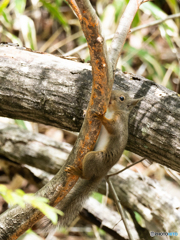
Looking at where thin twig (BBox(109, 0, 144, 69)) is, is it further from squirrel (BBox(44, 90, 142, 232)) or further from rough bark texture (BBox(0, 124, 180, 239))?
rough bark texture (BBox(0, 124, 180, 239))

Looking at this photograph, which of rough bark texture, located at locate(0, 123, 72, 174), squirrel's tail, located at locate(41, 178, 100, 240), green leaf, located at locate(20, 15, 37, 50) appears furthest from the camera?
green leaf, located at locate(20, 15, 37, 50)

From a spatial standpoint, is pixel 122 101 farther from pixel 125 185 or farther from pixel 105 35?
pixel 105 35

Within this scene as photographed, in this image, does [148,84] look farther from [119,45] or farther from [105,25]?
[105,25]

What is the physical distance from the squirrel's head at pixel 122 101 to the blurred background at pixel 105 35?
496mm

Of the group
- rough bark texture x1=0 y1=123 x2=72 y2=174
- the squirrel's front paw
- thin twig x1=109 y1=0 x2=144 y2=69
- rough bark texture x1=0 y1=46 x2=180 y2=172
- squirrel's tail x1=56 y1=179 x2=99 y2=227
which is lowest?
rough bark texture x1=0 y1=123 x2=72 y2=174

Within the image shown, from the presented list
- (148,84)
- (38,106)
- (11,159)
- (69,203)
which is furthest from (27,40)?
(69,203)

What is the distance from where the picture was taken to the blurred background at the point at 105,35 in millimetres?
3717

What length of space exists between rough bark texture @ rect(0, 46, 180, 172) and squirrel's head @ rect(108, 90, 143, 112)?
60 mm

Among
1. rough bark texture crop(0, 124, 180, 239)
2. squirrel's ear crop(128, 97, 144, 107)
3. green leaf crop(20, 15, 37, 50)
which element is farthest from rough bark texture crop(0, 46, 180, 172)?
green leaf crop(20, 15, 37, 50)

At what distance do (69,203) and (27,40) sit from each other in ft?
10.6

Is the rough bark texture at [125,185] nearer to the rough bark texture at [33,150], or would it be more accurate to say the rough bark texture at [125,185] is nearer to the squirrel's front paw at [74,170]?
the rough bark texture at [33,150]

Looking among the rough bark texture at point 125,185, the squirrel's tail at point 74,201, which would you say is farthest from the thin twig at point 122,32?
the rough bark texture at point 125,185

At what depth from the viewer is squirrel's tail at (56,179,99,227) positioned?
2.07m

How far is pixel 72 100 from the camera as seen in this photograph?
210 centimetres
